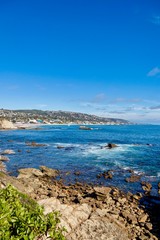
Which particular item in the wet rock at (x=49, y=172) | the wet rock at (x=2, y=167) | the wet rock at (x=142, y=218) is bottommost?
the wet rock at (x=2, y=167)

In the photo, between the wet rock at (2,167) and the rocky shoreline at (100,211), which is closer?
the rocky shoreline at (100,211)

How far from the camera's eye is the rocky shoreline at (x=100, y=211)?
16817 millimetres

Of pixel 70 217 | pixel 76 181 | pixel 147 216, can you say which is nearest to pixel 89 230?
pixel 70 217

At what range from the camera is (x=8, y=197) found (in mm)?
8477

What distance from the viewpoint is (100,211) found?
20.4 meters

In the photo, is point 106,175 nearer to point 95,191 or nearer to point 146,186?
point 146,186

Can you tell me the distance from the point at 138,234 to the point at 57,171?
2309cm

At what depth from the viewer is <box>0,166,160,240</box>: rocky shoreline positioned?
16817mm

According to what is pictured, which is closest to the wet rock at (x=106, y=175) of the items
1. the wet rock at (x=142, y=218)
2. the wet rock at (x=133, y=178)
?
the wet rock at (x=133, y=178)

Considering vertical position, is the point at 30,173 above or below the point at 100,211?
below

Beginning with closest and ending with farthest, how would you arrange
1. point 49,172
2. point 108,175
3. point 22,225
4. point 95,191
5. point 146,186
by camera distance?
point 22,225 → point 95,191 → point 146,186 → point 108,175 → point 49,172

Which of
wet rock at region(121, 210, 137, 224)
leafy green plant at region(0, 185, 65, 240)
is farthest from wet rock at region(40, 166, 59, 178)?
leafy green plant at region(0, 185, 65, 240)

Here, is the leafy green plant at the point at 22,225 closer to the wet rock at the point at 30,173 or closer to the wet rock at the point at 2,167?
the wet rock at the point at 30,173

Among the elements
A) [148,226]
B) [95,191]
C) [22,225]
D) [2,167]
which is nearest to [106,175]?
[95,191]
